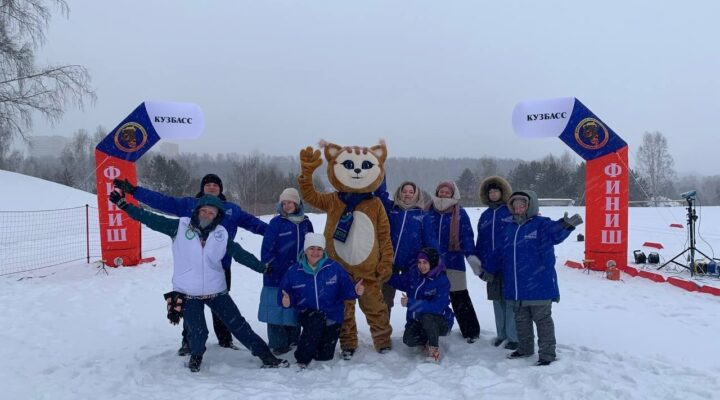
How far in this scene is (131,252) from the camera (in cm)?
1018

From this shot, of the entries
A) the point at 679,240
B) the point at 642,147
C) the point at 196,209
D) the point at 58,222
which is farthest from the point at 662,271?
the point at 642,147

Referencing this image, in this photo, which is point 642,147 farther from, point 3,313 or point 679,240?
point 3,313

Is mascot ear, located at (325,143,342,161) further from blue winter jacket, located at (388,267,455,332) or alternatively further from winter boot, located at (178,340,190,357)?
winter boot, located at (178,340,190,357)

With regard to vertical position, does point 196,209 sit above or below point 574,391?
above

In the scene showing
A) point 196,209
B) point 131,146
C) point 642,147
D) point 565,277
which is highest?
point 642,147

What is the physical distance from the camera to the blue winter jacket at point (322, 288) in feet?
14.9

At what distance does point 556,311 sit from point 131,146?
8615 millimetres

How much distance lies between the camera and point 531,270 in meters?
4.43

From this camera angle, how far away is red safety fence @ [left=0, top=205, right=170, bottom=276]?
1108cm

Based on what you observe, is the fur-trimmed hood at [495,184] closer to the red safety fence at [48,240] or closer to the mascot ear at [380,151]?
the mascot ear at [380,151]

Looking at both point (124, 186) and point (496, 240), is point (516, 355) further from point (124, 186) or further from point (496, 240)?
point (124, 186)

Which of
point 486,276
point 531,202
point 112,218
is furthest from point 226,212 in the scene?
point 112,218

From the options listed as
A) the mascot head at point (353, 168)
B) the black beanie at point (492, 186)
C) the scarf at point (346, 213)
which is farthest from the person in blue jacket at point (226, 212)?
the black beanie at point (492, 186)

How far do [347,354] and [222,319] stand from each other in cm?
124
